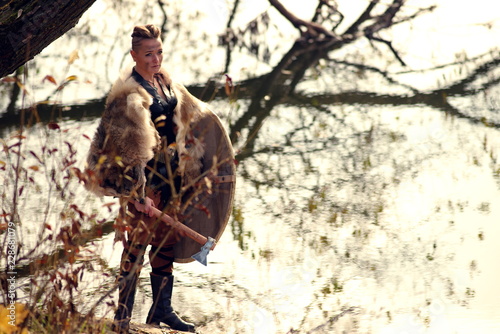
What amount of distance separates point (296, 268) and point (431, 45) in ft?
21.1

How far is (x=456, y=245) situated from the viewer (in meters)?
6.27

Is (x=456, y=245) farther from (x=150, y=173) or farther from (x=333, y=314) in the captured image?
(x=150, y=173)

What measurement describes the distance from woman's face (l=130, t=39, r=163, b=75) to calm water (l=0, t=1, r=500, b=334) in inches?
25.9

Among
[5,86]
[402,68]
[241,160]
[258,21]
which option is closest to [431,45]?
[402,68]

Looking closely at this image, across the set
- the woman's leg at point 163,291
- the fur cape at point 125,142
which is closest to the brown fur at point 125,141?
the fur cape at point 125,142

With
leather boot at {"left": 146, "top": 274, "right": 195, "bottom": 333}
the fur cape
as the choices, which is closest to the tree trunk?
the fur cape

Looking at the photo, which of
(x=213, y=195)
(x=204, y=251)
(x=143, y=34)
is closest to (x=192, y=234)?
(x=204, y=251)

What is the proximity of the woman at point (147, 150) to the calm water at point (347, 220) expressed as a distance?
0.78 feet

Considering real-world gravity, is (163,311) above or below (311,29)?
below

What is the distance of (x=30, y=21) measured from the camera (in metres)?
4.39

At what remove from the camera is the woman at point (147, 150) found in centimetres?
438

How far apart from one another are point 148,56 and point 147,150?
571 millimetres

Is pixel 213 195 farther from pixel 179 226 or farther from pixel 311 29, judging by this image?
pixel 311 29

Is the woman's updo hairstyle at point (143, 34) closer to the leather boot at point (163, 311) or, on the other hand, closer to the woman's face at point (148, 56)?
the woman's face at point (148, 56)
